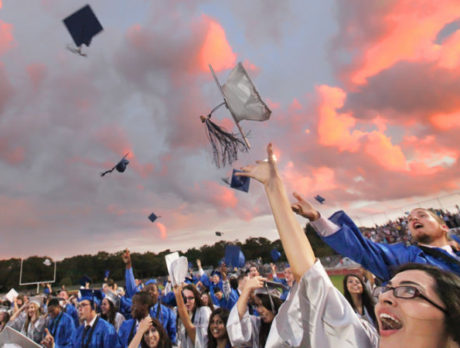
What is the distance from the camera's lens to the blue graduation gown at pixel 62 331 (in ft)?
18.1

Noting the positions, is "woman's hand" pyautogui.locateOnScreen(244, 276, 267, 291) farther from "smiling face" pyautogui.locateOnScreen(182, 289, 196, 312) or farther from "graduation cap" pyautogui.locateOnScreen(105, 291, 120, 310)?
"graduation cap" pyautogui.locateOnScreen(105, 291, 120, 310)

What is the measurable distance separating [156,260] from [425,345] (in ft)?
252

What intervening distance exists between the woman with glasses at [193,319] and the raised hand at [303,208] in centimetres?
250

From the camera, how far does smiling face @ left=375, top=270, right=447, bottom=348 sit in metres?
1.05

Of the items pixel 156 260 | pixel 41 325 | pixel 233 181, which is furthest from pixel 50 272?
pixel 233 181

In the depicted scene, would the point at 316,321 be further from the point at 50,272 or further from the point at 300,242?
the point at 50,272

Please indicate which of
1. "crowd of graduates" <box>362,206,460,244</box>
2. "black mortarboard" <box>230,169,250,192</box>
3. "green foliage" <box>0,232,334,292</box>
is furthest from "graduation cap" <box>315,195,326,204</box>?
"green foliage" <box>0,232,334,292</box>

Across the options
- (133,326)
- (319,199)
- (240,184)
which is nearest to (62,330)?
(133,326)

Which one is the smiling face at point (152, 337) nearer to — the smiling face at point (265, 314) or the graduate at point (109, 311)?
the smiling face at point (265, 314)

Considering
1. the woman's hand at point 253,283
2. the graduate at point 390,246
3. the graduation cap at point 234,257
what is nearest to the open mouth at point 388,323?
the graduate at point 390,246

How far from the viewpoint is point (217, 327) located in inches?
135

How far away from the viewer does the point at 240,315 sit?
273 cm

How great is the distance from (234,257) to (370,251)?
23.4 ft

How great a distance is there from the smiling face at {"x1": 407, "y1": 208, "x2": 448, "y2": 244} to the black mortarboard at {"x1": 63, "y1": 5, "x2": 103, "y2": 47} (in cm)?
585
